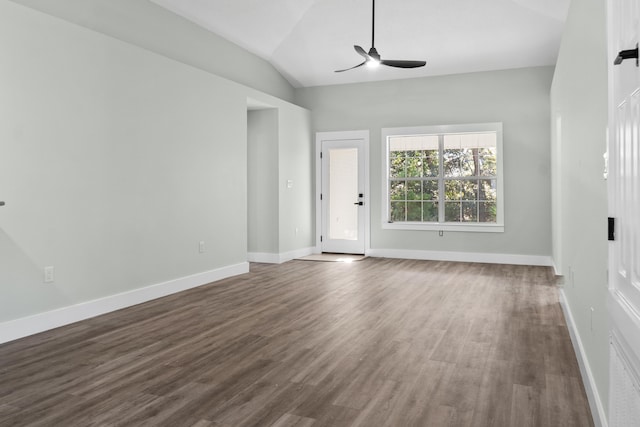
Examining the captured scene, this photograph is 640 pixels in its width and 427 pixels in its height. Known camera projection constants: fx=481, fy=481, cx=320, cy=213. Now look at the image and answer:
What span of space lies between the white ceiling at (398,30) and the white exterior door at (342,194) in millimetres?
1393

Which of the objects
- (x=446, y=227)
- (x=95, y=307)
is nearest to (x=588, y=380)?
(x=95, y=307)

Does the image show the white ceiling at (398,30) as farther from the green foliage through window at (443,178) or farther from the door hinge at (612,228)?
the door hinge at (612,228)

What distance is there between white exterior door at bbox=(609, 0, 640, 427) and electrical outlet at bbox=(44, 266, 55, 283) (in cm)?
400

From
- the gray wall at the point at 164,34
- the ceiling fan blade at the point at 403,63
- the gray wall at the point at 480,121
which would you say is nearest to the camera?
the gray wall at the point at 164,34

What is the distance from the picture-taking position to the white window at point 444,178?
25.6ft

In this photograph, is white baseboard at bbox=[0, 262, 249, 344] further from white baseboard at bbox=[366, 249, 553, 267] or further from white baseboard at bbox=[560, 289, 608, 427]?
white baseboard at bbox=[560, 289, 608, 427]

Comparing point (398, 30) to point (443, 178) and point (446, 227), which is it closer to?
point (443, 178)

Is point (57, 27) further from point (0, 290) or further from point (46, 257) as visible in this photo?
point (0, 290)

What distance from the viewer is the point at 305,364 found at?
3121mm

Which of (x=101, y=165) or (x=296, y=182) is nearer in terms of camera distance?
(x=101, y=165)

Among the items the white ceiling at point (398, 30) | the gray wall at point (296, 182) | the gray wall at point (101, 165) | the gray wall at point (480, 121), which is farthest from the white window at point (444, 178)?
the gray wall at point (101, 165)

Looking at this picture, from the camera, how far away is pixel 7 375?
9.65 ft

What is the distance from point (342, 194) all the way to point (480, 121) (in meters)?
2.66

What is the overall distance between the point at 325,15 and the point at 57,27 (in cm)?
382
